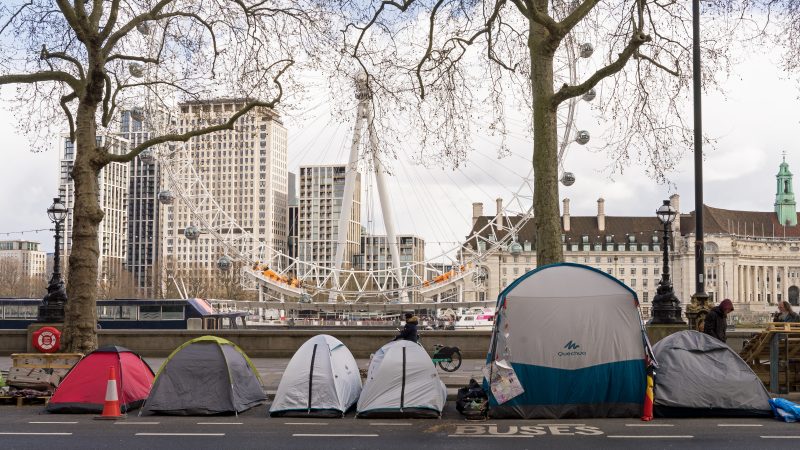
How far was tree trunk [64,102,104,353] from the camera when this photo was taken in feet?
68.2

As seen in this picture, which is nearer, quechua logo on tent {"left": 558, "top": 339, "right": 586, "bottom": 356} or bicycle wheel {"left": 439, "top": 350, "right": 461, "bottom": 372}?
quechua logo on tent {"left": 558, "top": 339, "right": 586, "bottom": 356}

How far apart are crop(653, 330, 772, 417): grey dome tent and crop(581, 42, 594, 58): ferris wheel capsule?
10.5m

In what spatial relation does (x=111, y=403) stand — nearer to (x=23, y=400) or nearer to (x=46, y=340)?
(x=23, y=400)

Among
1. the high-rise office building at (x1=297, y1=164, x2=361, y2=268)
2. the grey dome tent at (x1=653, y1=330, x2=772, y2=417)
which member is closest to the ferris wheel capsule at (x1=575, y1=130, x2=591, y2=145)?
the grey dome tent at (x1=653, y1=330, x2=772, y2=417)

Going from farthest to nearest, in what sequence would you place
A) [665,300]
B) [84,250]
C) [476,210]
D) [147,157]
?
[476,210], [147,157], [665,300], [84,250]

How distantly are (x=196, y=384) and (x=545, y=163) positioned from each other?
8.53 meters

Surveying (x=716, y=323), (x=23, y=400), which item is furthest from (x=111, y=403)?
(x=716, y=323)

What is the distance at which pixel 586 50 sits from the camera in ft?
80.2

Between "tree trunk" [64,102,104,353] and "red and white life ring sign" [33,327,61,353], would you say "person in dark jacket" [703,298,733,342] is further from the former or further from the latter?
"red and white life ring sign" [33,327,61,353]

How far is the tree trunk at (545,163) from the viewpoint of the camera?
64.9 ft

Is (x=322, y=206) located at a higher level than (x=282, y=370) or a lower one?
higher

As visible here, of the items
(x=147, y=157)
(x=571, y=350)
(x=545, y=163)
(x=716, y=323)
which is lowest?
(x=571, y=350)

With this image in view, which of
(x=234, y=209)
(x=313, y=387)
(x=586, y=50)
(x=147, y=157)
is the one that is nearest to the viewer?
(x=313, y=387)

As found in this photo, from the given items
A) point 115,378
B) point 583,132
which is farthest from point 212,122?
point 583,132
